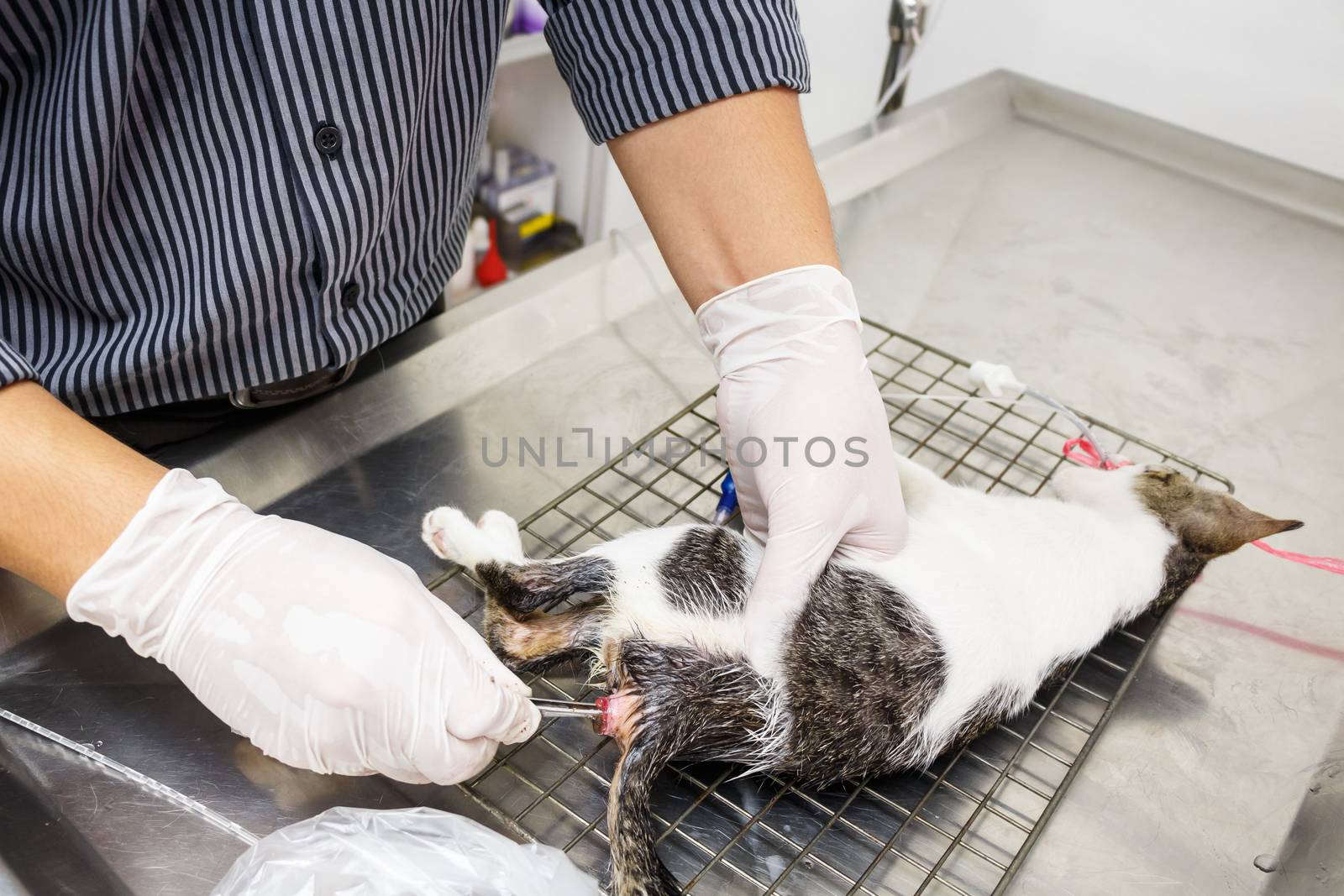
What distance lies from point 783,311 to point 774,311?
1 cm

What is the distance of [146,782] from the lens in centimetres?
89

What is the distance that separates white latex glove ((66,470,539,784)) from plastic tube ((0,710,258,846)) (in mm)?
81

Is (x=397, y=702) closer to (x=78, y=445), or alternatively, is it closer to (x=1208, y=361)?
(x=78, y=445)

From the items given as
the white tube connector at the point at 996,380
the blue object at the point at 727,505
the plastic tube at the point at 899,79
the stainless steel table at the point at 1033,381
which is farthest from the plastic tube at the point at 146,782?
the plastic tube at the point at 899,79

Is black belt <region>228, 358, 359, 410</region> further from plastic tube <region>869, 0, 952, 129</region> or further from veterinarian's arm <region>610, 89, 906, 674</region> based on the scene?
plastic tube <region>869, 0, 952, 129</region>

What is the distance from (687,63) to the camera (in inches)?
43.6

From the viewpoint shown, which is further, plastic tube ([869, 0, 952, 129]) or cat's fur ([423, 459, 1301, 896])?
plastic tube ([869, 0, 952, 129])

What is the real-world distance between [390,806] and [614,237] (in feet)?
3.37

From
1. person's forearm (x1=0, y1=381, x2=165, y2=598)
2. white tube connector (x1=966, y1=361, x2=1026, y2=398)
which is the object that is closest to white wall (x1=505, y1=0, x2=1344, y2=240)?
white tube connector (x1=966, y1=361, x2=1026, y2=398)

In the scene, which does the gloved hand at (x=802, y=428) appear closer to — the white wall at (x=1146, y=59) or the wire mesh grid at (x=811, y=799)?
the wire mesh grid at (x=811, y=799)

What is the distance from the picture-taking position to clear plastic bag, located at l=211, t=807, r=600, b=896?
0.78m

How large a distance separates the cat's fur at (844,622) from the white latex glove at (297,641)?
0.17 metres

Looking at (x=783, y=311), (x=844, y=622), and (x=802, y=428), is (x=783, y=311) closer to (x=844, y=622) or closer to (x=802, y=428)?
(x=802, y=428)

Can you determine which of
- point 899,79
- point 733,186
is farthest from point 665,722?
point 899,79
